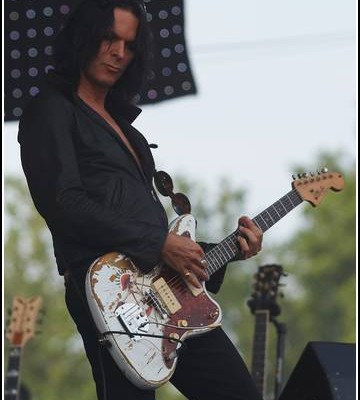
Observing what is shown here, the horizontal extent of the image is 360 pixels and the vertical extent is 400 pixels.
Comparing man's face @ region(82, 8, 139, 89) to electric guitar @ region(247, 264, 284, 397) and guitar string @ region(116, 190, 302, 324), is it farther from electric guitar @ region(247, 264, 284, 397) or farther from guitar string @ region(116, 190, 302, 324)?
electric guitar @ region(247, 264, 284, 397)

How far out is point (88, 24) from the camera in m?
3.92

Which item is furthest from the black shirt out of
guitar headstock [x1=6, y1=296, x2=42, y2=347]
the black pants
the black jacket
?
guitar headstock [x1=6, y1=296, x2=42, y2=347]

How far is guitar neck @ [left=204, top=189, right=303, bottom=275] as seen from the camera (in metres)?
4.06

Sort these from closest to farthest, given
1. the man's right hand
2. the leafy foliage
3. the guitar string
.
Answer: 1. the man's right hand
2. the guitar string
3. the leafy foliage

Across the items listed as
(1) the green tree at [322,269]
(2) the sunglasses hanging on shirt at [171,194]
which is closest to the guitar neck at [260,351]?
(2) the sunglasses hanging on shirt at [171,194]

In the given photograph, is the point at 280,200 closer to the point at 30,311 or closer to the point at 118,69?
the point at 118,69

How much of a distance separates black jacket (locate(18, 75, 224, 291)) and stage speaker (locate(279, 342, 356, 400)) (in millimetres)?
593

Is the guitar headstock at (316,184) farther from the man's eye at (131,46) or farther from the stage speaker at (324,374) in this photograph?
the man's eye at (131,46)

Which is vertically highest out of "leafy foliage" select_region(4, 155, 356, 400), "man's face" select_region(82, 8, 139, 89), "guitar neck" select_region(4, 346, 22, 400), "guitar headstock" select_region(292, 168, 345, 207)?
"man's face" select_region(82, 8, 139, 89)

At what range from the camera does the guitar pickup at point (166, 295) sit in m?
3.88

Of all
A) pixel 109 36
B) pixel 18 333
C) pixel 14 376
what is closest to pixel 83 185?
pixel 109 36

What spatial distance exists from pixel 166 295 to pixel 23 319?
3.49 metres

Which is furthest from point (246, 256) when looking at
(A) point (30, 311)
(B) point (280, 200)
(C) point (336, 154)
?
(C) point (336, 154)

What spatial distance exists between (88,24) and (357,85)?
106 cm
